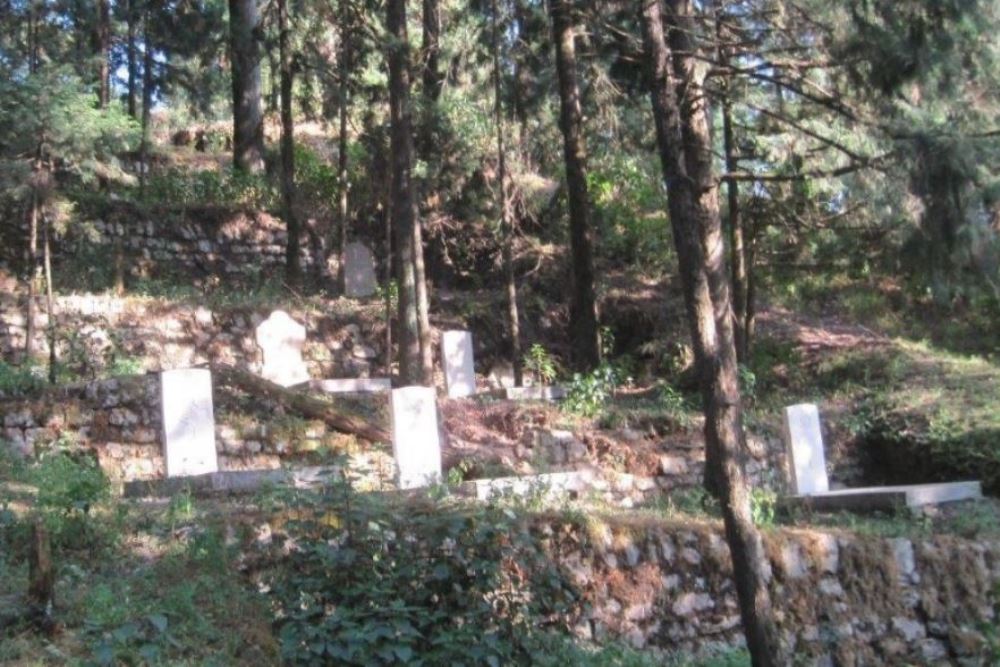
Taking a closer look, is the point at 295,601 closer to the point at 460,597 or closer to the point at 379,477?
the point at 460,597

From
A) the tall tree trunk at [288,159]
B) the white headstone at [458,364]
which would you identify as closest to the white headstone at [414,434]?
the white headstone at [458,364]

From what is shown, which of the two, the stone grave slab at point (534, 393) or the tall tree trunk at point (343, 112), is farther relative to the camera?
the tall tree trunk at point (343, 112)

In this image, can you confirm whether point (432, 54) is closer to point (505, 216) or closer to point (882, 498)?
point (505, 216)

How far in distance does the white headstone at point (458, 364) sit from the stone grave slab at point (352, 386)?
0.94 meters

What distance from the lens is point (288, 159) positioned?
1898 cm

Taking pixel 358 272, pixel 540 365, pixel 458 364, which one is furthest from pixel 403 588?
pixel 358 272

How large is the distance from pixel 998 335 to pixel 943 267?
9.82 metres

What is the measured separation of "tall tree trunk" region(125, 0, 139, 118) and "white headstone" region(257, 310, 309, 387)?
26.8 feet

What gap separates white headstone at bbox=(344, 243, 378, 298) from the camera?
65.0ft

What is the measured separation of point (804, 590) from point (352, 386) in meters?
7.52

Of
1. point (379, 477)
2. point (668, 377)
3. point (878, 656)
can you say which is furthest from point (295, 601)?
point (668, 377)

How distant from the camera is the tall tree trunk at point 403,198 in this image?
46.8 feet

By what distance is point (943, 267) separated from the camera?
1062cm

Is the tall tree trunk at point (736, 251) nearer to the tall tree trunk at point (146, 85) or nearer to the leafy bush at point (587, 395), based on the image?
the leafy bush at point (587, 395)
